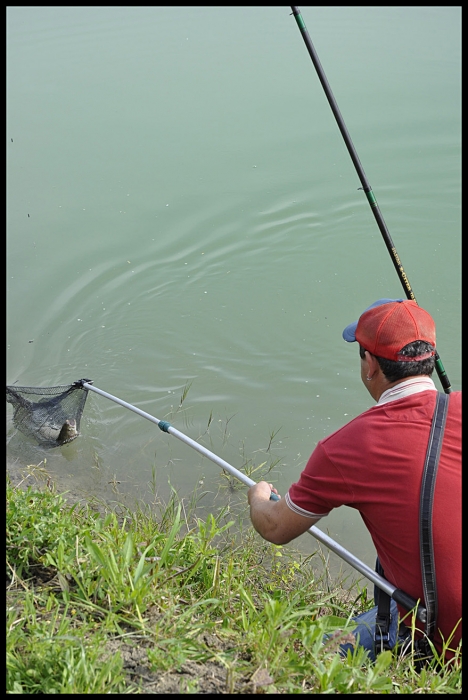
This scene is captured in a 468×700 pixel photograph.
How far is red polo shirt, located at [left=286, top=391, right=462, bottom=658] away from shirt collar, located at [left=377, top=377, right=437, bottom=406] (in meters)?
0.03

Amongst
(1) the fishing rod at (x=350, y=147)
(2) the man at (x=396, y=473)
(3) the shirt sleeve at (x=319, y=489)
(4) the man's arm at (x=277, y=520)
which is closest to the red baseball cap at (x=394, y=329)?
(2) the man at (x=396, y=473)

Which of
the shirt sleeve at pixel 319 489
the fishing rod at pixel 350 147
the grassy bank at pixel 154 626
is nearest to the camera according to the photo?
the grassy bank at pixel 154 626

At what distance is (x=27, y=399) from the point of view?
4633 mm

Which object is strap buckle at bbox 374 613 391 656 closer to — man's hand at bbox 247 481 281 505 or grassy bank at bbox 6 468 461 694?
grassy bank at bbox 6 468 461 694

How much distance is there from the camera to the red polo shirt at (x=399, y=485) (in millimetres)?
2088

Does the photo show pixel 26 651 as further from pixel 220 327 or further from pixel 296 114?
pixel 296 114

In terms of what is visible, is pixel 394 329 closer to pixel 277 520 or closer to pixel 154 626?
pixel 277 520

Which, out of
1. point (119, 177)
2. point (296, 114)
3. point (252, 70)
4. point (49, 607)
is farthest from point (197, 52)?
point (49, 607)

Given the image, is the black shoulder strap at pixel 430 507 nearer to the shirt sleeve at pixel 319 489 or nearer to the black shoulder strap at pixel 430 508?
the black shoulder strap at pixel 430 508

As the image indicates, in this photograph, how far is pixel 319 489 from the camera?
88.8 inches

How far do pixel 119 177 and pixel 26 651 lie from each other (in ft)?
20.4

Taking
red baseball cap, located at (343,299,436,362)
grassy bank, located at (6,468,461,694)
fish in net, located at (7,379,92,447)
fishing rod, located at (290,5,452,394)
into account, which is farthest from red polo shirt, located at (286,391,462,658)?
fish in net, located at (7,379,92,447)

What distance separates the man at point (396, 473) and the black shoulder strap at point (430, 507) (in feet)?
0.05

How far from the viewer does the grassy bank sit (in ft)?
6.58
